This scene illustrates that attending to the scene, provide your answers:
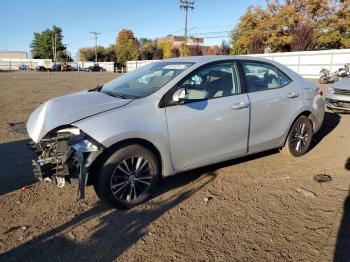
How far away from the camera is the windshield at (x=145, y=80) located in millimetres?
4350

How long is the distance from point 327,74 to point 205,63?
902 inches

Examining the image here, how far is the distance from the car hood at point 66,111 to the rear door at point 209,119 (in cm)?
73

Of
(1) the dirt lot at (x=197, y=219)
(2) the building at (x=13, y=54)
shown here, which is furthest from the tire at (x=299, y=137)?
(2) the building at (x=13, y=54)

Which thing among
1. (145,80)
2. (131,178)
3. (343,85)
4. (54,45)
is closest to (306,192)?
(131,178)

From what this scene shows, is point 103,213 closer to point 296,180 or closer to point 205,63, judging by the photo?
point 205,63

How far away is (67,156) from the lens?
3.64 m

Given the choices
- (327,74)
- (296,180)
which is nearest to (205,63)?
(296,180)

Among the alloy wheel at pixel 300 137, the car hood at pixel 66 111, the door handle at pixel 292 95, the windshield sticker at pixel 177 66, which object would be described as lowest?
the alloy wheel at pixel 300 137

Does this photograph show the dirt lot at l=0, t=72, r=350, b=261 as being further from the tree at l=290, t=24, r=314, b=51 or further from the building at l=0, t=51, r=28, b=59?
the building at l=0, t=51, r=28, b=59

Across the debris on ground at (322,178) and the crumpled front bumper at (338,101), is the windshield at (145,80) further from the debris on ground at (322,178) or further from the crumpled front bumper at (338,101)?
the crumpled front bumper at (338,101)

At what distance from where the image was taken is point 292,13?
46.2 meters

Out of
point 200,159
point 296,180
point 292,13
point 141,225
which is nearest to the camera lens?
point 141,225

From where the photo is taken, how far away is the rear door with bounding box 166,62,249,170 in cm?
418

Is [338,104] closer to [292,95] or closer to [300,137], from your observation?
[300,137]
